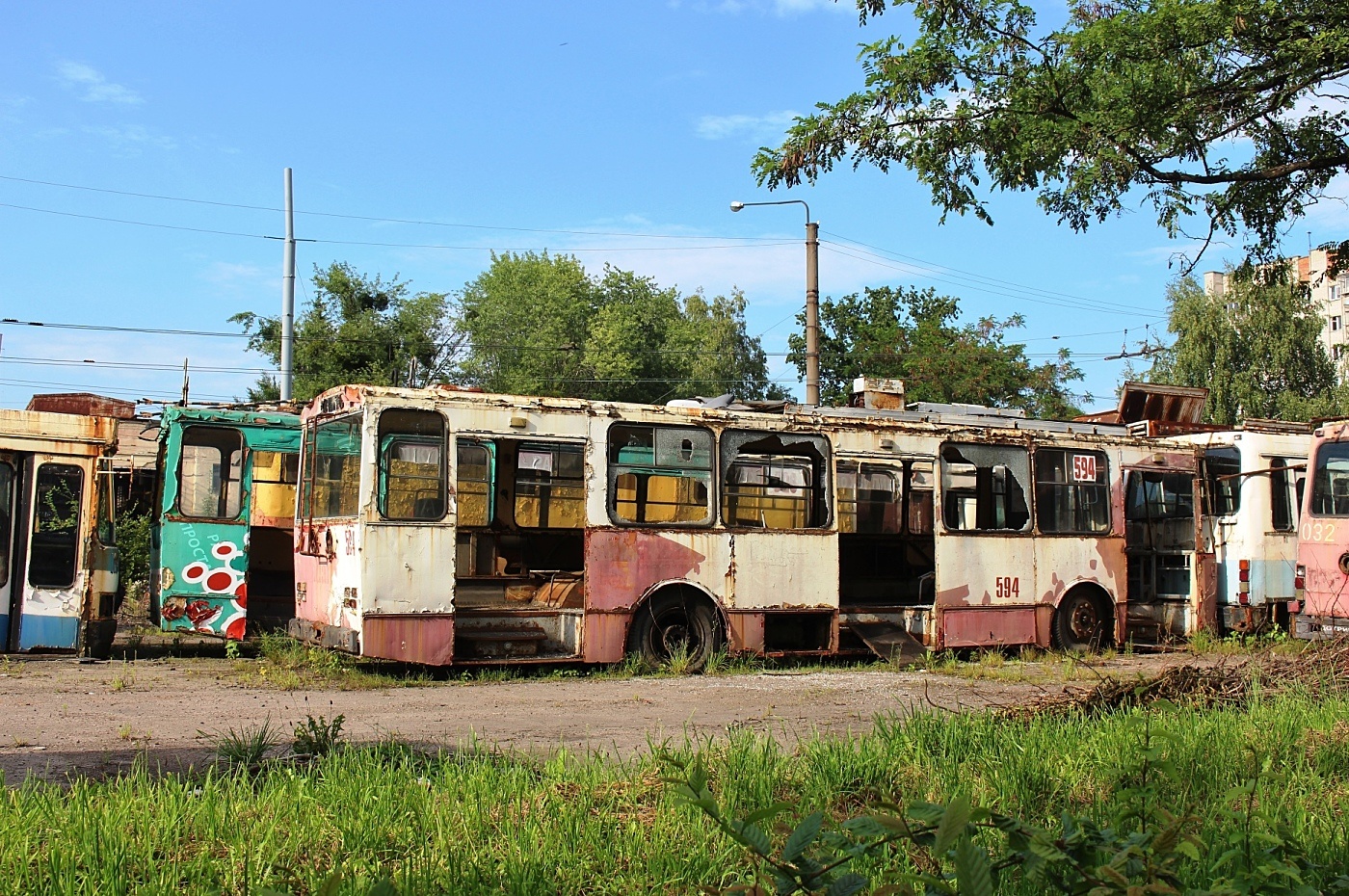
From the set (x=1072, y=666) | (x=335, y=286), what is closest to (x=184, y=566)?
(x=1072, y=666)

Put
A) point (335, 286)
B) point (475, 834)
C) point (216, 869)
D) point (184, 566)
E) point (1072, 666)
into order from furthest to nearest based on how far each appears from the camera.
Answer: point (335, 286) < point (184, 566) < point (1072, 666) < point (475, 834) < point (216, 869)

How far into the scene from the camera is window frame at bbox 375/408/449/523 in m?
11.3

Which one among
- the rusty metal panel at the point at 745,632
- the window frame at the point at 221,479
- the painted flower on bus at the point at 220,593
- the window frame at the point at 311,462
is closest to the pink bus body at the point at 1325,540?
the rusty metal panel at the point at 745,632

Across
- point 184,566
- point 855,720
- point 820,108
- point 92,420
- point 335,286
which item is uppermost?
point 335,286

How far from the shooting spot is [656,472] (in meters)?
12.7

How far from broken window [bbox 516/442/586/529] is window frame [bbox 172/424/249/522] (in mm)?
3402

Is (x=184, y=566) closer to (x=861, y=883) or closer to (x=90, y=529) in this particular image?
(x=90, y=529)

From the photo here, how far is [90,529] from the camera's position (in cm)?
1268

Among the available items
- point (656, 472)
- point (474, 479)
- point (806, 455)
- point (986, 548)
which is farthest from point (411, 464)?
point (986, 548)

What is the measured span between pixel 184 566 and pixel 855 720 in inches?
340

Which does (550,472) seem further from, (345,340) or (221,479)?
(345,340)

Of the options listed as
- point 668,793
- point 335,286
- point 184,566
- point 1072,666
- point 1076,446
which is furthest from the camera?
point 335,286

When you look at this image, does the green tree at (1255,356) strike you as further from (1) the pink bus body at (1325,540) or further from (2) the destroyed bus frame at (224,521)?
(2) the destroyed bus frame at (224,521)

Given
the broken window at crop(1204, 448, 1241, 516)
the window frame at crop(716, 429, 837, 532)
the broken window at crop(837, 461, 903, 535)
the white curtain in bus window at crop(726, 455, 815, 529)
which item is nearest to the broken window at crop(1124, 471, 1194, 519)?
the broken window at crop(1204, 448, 1241, 516)
